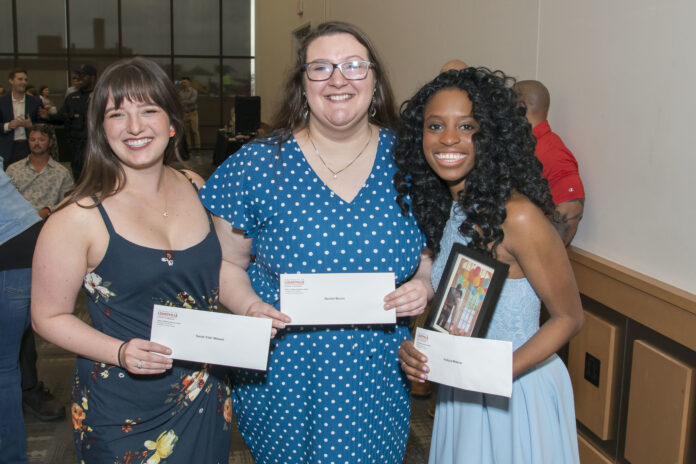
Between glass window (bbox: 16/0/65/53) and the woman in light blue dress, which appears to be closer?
the woman in light blue dress

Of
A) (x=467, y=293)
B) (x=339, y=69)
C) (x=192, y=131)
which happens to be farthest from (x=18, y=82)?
(x=192, y=131)

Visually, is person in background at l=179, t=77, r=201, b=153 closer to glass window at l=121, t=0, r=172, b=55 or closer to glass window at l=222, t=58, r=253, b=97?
glass window at l=222, t=58, r=253, b=97

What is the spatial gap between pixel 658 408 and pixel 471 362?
1.41 metres

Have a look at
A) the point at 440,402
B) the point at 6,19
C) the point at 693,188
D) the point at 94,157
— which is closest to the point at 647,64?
the point at 693,188

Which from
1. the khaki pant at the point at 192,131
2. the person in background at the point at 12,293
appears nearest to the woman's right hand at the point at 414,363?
the person in background at the point at 12,293

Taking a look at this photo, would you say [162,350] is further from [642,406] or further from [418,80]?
[418,80]

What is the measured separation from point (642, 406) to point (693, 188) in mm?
949

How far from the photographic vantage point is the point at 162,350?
165 centimetres


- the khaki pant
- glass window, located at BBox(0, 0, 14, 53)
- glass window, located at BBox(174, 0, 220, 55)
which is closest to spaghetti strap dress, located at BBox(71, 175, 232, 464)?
the khaki pant

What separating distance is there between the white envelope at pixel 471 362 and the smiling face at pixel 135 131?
0.90 metres

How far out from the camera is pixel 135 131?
1690 mm

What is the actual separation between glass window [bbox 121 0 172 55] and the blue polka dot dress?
1684 cm

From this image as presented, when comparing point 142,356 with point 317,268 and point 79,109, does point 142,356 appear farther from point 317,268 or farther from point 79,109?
point 79,109

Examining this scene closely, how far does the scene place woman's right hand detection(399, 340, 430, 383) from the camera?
167 centimetres
